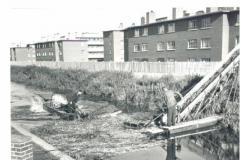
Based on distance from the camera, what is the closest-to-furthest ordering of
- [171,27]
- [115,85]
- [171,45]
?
[115,85] → [171,45] → [171,27]

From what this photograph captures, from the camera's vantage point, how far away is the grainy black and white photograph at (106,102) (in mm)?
5105

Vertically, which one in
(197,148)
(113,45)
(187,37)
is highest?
(187,37)

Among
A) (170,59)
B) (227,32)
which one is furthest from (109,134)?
(170,59)

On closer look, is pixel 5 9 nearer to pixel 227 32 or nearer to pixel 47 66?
pixel 47 66

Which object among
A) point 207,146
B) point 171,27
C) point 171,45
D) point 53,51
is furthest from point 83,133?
point 171,27

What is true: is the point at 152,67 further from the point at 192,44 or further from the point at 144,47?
the point at 144,47

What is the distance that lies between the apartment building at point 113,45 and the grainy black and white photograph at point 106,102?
2359 centimetres

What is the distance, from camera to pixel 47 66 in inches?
353

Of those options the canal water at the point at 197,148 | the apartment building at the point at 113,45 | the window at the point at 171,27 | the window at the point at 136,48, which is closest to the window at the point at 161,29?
the window at the point at 171,27

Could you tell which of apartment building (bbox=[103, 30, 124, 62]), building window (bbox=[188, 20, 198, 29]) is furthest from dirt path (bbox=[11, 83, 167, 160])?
apartment building (bbox=[103, 30, 124, 62])

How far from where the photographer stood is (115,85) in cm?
1210

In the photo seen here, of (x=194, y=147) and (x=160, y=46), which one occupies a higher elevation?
(x=160, y=46)

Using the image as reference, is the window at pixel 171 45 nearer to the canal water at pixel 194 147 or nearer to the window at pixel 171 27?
the window at pixel 171 27

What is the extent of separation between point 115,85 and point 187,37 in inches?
606
